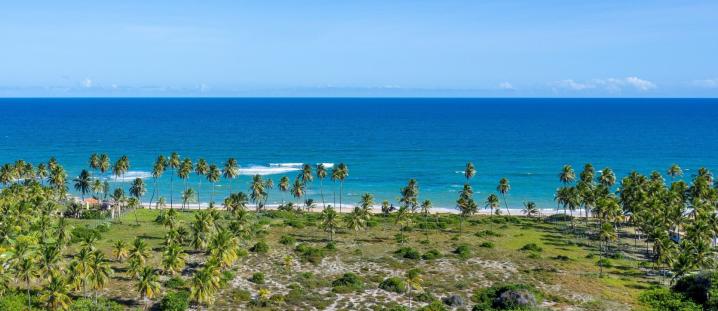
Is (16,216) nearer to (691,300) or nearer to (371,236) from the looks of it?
(371,236)

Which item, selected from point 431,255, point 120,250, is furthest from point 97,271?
point 431,255

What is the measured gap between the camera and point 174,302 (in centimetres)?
5984

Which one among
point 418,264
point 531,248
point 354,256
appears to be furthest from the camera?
point 531,248

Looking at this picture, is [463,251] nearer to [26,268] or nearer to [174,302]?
[174,302]

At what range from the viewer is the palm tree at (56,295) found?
179ft

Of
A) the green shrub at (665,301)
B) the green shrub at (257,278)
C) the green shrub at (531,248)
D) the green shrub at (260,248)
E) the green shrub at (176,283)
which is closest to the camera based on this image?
the green shrub at (665,301)

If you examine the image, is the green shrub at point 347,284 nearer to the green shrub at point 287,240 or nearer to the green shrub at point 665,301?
the green shrub at point 287,240

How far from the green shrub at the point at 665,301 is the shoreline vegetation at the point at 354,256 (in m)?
0.21

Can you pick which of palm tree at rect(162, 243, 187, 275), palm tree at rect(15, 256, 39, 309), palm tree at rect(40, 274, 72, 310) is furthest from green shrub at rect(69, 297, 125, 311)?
palm tree at rect(162, 243, 187, 275)

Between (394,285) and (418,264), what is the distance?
439 inches

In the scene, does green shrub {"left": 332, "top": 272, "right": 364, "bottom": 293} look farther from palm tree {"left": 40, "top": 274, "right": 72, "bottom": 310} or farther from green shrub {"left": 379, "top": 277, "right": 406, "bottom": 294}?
palm tree {"left": 40, "top": 274, "right": 72, "bottom": 310}

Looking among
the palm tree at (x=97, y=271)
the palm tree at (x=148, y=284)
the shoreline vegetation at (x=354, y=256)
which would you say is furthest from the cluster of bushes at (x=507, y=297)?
the palm tree at (x=97, y=271)

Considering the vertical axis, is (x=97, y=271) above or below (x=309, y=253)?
above

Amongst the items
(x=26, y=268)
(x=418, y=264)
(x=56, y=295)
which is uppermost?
(x=26, y=268)
